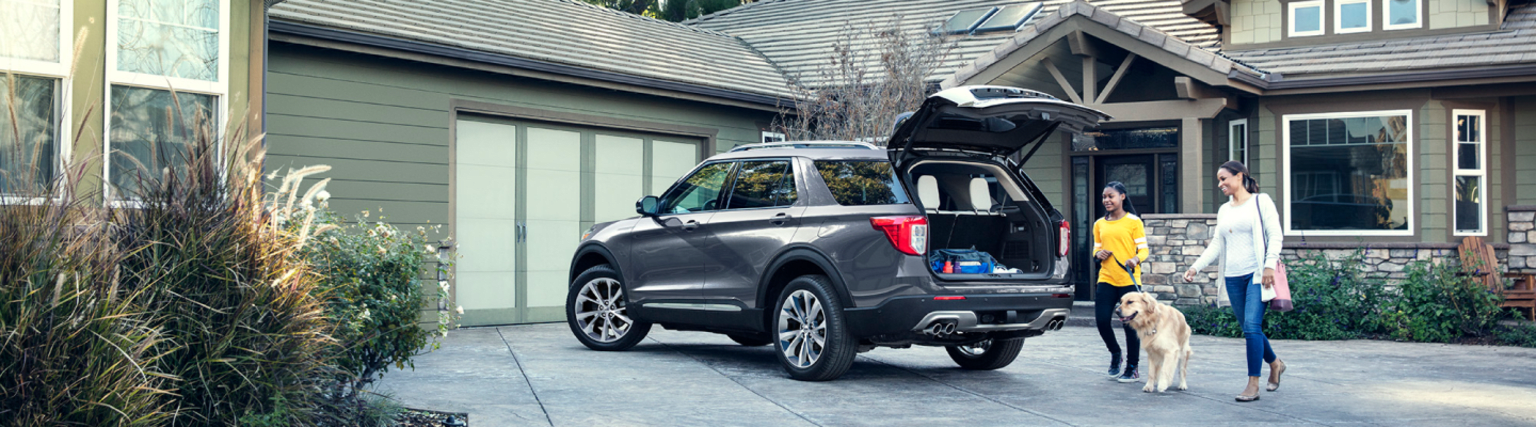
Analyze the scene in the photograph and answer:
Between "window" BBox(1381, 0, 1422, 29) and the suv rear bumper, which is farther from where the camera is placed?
"window" BBox(1381, 0, 1422, 29)

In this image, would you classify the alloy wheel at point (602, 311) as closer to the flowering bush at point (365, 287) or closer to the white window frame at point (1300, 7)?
the flowering bush at point (365, 287)

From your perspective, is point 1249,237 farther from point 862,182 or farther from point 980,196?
point 862,182

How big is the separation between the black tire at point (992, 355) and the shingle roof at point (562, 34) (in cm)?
563

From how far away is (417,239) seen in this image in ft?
20.2

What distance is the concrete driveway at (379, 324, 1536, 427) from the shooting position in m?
6.29

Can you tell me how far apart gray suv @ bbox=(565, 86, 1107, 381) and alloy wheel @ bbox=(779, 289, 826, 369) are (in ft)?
0.03

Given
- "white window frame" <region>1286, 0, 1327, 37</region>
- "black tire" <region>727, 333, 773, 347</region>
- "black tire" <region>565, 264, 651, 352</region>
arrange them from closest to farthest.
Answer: "black tire" <region>565, 264, 651, 352</region>, "black tire" <region>727, 333, 773, 347</region>, "white window frame" <region>1286, 0, 1327, 37</region>

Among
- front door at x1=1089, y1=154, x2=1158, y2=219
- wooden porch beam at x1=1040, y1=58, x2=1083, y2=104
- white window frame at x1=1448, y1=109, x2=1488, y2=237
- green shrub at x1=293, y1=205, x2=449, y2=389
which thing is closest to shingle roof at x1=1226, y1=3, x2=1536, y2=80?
white window frame at x1=1448, y1=109, x2=1488, y2=237

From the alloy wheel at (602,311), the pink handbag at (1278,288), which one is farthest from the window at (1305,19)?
the alloy wheel at (602,311)

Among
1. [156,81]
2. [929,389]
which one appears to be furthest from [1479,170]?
[156,81]

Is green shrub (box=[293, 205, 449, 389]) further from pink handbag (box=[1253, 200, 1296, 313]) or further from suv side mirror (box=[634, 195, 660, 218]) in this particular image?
pink handbag (box=[1253, 200, 1296, 313])

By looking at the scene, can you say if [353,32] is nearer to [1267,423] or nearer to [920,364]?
[920,364]

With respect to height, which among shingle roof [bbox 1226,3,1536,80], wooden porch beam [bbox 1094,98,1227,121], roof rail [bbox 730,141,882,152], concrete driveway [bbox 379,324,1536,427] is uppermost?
shingle roof [bbox 1226,3,1536,80]

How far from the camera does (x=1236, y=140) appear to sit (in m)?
13.9
